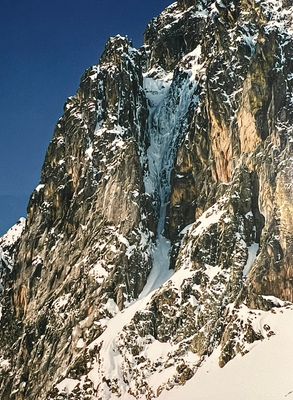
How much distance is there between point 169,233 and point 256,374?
38.6 metres

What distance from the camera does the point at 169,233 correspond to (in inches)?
4294

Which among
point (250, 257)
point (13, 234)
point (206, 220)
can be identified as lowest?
point (250, 257)

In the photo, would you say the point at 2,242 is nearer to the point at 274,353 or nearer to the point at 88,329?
the point at 88,329

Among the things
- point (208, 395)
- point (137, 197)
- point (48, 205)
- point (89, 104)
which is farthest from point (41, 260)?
point (208, 395)

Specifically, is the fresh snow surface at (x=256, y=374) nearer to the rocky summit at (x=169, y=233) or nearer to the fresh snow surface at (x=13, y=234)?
the rocky summit at (x=169, y=233)

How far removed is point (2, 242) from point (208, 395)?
8207 centimetres

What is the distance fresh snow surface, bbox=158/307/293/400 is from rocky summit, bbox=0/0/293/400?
0.54 ft

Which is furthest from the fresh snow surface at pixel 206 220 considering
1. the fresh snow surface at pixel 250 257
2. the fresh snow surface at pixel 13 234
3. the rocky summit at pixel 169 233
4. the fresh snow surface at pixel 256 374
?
the fresh snow surface at pixel 13 234

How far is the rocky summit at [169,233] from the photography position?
269 feet

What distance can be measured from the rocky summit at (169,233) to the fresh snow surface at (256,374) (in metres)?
0.16

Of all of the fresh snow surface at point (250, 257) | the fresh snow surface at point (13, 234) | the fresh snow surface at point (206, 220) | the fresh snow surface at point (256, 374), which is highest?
the fresh snow surface at point (13, 234)

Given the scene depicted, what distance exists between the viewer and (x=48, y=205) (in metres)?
121

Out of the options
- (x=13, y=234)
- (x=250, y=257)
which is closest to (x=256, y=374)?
(x=250, y=257)

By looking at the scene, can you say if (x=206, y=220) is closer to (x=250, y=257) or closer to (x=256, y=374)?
(x=250, y=257)
